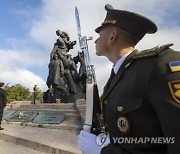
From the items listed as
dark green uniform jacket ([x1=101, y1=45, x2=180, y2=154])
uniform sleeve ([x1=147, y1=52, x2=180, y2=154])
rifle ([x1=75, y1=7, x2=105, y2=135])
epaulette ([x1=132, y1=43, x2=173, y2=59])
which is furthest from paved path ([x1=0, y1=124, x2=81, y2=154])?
uniform sleeve ([x1=147, y1=52, x2=180, y2=154])

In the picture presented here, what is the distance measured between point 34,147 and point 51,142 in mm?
555

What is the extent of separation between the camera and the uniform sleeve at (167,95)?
4.48 ft

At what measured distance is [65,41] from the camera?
64.1ft

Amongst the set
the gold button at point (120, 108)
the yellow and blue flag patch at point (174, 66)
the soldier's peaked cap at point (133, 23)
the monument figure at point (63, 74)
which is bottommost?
the gold button at point (120, 108)

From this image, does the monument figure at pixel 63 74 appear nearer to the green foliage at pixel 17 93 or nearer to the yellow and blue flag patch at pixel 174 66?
the yellow and blue flag patch at pixel 174 66

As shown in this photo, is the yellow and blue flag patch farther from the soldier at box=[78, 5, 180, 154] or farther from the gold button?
the gold button

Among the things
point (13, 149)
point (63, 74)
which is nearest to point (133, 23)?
point (13, 149)

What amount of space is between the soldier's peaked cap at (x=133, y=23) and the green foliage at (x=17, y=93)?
176ft

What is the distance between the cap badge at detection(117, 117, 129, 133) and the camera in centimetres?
161

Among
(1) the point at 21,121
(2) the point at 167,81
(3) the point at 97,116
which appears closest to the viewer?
(2) the point at 167,81

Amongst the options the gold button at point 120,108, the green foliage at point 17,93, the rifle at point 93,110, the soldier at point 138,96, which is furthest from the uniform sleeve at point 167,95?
the green foliage at point 17,93

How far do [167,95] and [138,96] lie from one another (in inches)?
7.3

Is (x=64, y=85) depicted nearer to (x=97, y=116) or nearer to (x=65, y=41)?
(x=65, y=41)

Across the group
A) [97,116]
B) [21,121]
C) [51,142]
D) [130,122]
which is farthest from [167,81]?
[21,121]
